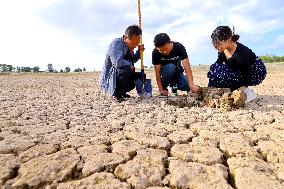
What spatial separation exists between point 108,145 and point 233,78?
2.09 m

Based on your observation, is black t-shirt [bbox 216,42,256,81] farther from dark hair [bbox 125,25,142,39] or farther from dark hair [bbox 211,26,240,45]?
dark hair [bbox 125,25,142,39]

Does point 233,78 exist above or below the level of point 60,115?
above

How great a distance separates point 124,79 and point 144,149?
2014 mm

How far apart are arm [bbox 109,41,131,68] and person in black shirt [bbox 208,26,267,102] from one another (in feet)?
3.38

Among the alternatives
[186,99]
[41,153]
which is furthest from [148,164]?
[186,99]

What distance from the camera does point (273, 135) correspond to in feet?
8.22

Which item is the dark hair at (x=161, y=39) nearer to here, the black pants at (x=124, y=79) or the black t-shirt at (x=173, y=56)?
the black t-shirt at (x=173, y=56)

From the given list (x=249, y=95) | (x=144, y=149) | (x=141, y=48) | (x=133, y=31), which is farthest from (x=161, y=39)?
(x=144, y=149)

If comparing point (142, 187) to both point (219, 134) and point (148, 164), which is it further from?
point (219, 134)

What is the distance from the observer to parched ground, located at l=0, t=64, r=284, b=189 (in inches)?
70.7

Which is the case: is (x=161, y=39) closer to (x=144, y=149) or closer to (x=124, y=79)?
(x=124, y=79)

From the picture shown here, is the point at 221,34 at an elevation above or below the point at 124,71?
above

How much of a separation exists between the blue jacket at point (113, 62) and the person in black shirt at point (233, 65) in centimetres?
102

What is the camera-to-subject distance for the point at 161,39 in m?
4.00
